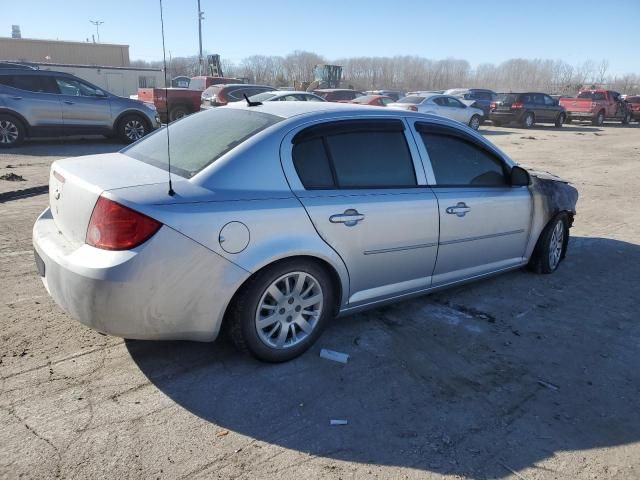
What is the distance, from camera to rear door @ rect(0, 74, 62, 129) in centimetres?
1155

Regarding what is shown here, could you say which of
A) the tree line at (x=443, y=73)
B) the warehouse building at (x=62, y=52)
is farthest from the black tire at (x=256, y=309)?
the tree line at (x=443, y=73)

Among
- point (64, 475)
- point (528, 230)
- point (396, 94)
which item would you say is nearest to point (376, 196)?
point (528, 230)

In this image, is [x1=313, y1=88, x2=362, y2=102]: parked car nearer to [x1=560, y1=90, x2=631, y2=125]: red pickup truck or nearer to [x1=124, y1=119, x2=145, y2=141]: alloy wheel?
[x1=124, y1=119, x2=145, y2=141]: alloy wheel

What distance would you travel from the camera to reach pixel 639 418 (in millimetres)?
2938

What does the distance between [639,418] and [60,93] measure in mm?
13029

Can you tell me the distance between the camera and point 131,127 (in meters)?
13.3

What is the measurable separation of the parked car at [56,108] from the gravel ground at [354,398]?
8818 millimetres

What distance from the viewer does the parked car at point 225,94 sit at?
56.8ft

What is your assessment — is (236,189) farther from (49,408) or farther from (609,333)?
(609,333)

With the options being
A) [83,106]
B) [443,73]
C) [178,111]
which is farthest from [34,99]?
[443,73]

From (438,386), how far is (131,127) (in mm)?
12207

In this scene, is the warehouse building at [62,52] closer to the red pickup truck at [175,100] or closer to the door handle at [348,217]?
the red pickup truck at [175,100]

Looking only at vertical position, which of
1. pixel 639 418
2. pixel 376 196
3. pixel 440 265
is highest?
pixel 376 196

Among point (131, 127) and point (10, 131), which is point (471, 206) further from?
point (10, 131)
